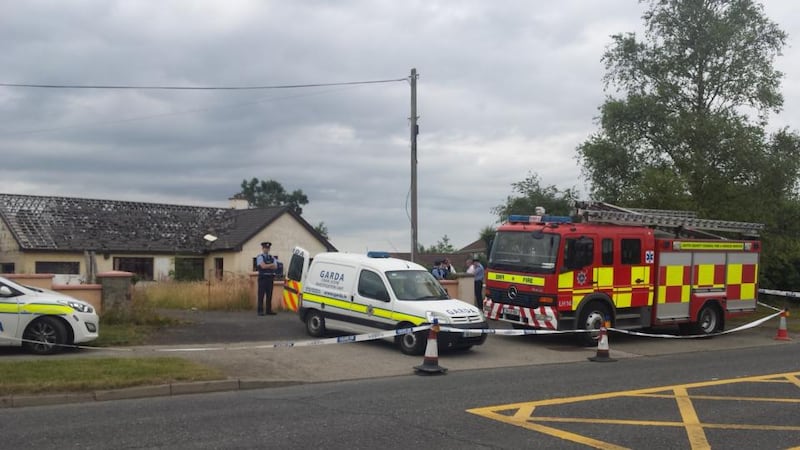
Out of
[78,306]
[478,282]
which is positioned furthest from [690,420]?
[478,282]

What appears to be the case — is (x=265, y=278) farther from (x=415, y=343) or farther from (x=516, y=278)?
(x=516, y=278)

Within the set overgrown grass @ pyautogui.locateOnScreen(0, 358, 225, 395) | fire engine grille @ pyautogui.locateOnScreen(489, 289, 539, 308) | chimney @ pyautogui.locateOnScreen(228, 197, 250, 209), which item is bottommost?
overgrown grass @ pyautogui.locateOnScreen(0, 358, 225, 395)

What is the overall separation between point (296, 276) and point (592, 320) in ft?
21.2

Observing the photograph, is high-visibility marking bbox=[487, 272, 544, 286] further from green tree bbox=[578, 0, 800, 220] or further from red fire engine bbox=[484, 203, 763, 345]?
green tree bbox=[578, 0, 800, 220]

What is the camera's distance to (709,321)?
60.0 ft

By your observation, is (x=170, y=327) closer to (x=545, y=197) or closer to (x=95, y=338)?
(x=95, y=338)

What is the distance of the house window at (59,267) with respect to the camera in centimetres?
3316

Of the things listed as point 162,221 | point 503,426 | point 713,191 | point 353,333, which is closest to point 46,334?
point 353,333

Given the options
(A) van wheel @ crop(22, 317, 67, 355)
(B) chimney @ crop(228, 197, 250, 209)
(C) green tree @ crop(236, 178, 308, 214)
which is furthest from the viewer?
(C) green tree @ crop(236, 178, 308, 214)

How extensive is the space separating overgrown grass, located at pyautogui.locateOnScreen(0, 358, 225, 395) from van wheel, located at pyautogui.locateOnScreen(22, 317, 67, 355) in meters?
0.83

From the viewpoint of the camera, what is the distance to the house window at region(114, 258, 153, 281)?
35.2 metres

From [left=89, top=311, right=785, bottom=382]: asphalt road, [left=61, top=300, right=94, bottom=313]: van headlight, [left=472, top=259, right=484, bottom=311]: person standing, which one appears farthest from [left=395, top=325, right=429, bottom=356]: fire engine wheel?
[left=472, top=259, right=484, bottom=311]: person standing

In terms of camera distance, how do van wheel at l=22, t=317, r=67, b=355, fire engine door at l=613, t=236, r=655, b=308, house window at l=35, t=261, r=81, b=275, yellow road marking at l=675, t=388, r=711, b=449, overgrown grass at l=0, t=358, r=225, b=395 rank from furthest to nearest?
house window at l=35, t=261, r=81, b=275 → fire engine door at l=613, t=236, r=655, b=308 → van wheel at l=22, t=317, r=67, b=355 → overgrown grass at l=0, t=358, r=225, b=395 → yellow road marking at l=675, t=388, r=711, b=449

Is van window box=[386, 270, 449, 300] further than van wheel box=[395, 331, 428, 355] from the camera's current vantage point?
Yes
